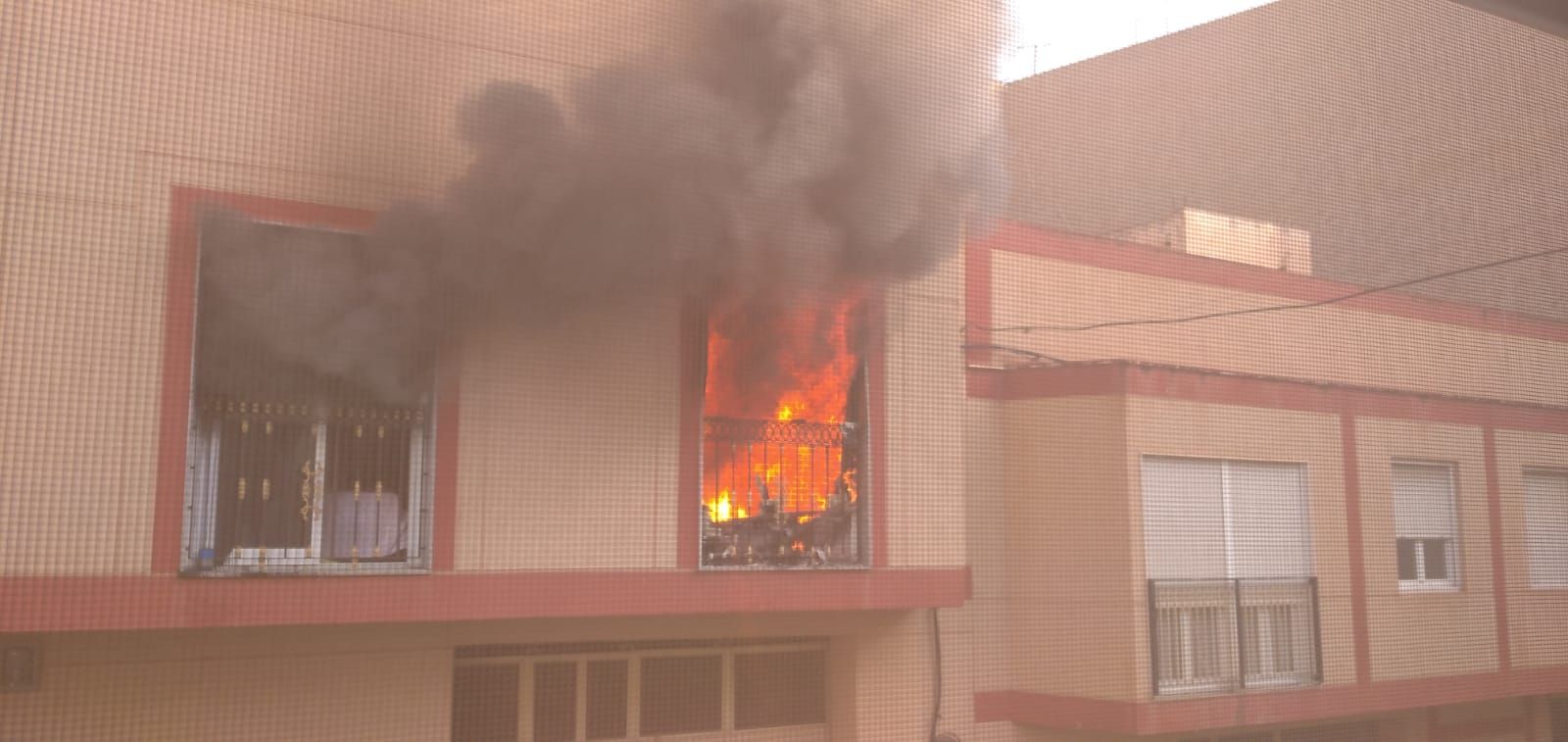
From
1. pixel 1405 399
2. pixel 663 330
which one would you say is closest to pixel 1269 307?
pixel 1405 399

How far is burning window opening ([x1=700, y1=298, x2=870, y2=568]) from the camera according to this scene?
121 inches

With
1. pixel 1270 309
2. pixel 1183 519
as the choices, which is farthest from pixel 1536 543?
pixel 1183 519

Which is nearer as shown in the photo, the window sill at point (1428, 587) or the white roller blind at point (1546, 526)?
the window sill at point (1428, 587)

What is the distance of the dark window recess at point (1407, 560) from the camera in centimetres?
448

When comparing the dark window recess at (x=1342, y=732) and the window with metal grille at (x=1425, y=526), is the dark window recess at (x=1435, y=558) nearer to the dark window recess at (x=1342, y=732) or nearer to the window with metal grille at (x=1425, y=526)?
the window with metal grille at (x=1425, y=526)

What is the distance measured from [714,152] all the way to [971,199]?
0.79m

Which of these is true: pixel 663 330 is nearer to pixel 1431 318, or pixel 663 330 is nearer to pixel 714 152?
pixel 714 152

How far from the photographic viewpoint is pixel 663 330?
2982 mm

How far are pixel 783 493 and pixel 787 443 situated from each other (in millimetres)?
127

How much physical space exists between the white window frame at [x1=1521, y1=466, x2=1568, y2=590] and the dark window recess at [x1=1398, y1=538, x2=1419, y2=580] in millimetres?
499

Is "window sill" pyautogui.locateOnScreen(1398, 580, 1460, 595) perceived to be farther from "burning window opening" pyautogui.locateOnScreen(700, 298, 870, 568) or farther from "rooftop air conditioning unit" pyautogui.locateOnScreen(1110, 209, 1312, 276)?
"burning window opening" pyautogui.locateOnScreen(700, 298, 870, 568)

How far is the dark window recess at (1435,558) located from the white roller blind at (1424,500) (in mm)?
25

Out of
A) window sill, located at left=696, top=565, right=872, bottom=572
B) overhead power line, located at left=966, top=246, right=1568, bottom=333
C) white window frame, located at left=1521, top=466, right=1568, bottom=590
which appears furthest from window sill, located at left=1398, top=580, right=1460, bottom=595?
window sill, located at left=696, top=565, right=872, bottom=572

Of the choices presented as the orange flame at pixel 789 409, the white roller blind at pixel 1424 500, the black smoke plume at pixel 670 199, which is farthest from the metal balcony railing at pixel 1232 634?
the black smoke plume at pixel 670 199
